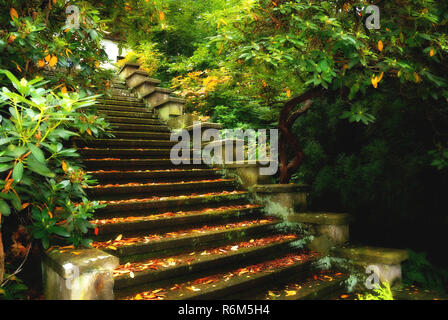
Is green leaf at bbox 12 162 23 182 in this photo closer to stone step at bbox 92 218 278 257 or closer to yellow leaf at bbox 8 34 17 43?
stone step at bbox 92 218 278 257

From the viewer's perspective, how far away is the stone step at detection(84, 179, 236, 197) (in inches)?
155

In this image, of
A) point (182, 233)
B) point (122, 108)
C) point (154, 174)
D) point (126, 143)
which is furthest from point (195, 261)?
point (122, 108)

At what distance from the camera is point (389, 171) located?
11.5 feet

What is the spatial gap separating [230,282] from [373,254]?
177 cm

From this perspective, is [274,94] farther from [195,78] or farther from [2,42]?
[2,42]

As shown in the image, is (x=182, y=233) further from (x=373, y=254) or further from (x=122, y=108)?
(x=122, y=108)

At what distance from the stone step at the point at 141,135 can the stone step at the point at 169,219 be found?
266 cm

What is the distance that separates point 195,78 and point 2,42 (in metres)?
5.98

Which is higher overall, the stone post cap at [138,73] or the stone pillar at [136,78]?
the stone post cap at [138,73]

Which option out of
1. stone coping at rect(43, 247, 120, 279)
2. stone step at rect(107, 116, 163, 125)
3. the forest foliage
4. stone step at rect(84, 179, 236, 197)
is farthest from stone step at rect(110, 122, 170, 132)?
stone coping at rect(43, 247, 120, 279)

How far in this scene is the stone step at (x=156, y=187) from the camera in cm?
394

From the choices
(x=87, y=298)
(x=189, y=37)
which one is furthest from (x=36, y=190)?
(x=189, y=37)

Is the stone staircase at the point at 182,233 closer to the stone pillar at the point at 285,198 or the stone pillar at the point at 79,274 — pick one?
the stone pillar at the point at 285,198

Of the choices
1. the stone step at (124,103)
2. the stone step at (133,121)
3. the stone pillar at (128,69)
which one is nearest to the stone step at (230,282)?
the stone step at (133,121)
